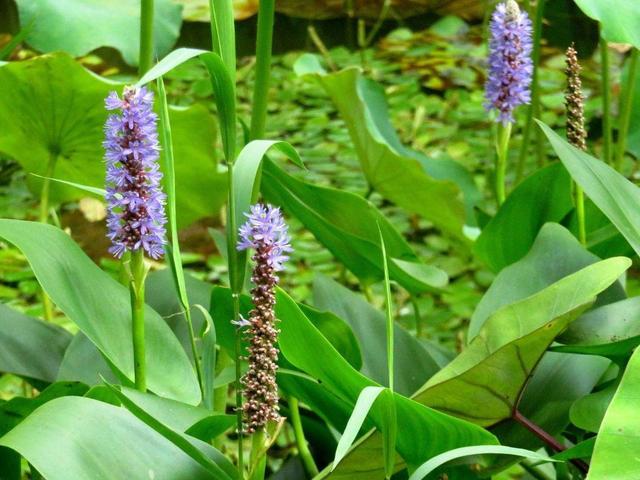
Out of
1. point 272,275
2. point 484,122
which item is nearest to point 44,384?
point 272,275

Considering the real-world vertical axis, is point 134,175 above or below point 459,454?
above

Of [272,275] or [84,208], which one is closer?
[272,275]

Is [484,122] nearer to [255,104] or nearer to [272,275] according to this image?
[255,104]

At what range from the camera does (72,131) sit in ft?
4.06

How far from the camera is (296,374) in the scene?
0.85m

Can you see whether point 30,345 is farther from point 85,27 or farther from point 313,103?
point 313,103

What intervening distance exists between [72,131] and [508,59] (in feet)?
1.66

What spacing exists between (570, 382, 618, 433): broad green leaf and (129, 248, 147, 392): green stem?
12.5 inches

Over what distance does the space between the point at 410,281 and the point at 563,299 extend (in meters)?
0.37

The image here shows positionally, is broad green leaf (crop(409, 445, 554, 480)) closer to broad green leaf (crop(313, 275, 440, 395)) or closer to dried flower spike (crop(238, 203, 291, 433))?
dried flower spike (crop(238, 203, 291, 433))

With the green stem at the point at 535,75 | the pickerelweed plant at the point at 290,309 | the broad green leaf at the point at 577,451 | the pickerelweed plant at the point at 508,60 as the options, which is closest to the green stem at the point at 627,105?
the pickerelweed plant at the point at 290,309

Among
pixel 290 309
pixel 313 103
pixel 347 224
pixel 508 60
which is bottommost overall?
pixel 313 103

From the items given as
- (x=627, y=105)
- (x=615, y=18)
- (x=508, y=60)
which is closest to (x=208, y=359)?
(x=508, y=60)

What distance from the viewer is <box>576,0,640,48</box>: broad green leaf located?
1.01 meters
